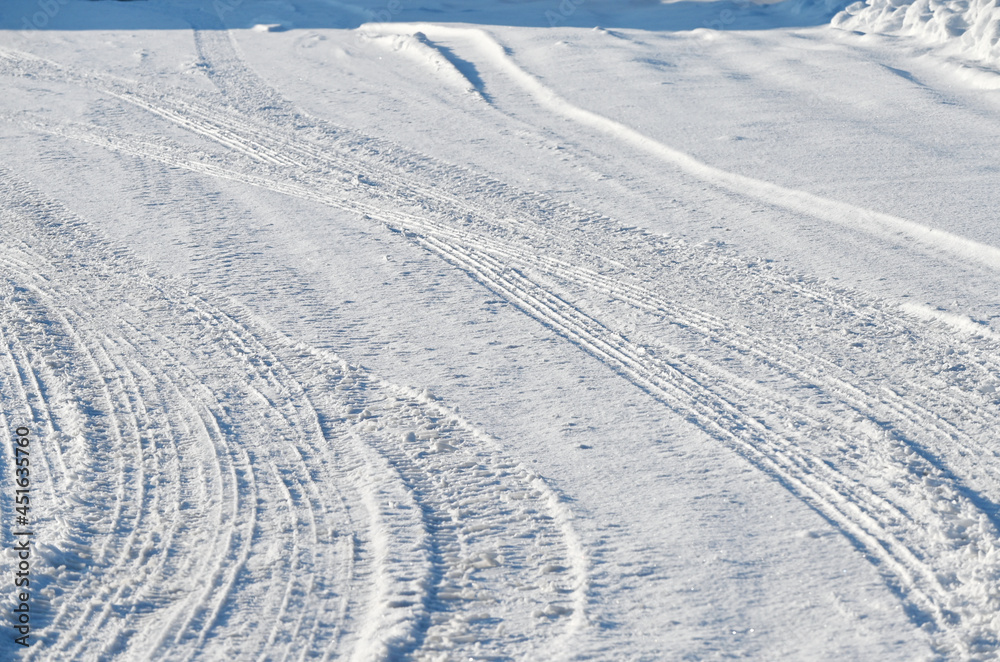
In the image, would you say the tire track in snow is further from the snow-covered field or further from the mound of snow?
the mound of snow

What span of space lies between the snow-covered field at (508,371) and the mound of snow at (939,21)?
0.54 m

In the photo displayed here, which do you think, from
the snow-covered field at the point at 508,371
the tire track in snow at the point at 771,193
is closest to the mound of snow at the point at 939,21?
the snow-covered field at the point at 508,371

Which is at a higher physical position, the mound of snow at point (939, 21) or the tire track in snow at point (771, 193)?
the mound of snow at point (939, 21)

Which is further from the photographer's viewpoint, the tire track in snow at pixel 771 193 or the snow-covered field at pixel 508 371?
the tire track in snow at pixel 771 193

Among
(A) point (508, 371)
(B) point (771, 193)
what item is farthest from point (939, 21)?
(A) point (508, 371)

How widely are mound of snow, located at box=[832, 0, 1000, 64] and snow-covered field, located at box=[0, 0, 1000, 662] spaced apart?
0.54m

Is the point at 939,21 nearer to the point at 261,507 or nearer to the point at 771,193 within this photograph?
the point at 771,193

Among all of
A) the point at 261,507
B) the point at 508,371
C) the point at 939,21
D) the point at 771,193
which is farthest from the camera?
the point at 939,21

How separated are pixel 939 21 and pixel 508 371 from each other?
8.42 meters

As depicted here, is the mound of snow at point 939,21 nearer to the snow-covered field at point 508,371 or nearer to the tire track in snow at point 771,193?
the snow-covered field at point 508,371

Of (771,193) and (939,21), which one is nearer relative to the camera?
(771,193)

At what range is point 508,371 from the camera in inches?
186

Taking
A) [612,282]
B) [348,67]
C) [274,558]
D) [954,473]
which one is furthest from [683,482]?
[348,67]

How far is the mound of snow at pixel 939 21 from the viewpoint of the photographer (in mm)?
9875
